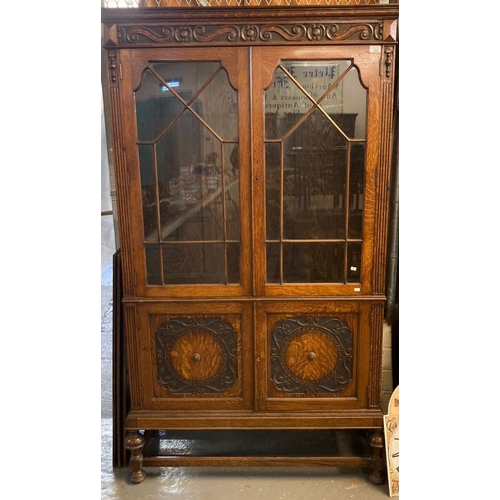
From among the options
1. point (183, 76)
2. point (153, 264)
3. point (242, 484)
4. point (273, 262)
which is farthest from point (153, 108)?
point (242, 484)

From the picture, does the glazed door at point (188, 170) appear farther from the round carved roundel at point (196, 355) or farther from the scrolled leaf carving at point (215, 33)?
the round carved roundel at point (196, 355)

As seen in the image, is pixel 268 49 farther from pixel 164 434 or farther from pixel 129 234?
pixel 164 434

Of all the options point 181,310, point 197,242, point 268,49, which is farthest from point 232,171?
point 181,310

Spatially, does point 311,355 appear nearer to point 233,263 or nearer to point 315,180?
point 233,263

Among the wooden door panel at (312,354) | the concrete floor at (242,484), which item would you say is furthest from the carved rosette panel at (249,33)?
the concrete floor at (242,484)

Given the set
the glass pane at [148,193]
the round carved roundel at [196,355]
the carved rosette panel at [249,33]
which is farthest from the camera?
the round carved roundel at [196,355]

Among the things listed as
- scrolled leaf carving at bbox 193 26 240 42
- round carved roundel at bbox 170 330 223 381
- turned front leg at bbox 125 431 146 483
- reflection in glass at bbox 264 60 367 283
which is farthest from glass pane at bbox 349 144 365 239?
turned front leg at bbox 125 431 146 483

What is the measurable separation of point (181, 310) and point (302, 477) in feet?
2.56

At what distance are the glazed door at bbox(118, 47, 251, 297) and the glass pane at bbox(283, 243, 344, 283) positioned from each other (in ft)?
0.48

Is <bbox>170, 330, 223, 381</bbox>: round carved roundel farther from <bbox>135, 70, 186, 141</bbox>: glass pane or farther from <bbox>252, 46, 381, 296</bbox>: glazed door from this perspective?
<bbox>135, 70, 186, 141</bbox>: glass pane

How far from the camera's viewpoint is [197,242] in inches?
63.3

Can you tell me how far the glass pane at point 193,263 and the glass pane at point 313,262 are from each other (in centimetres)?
24

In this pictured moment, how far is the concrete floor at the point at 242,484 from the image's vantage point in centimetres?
164

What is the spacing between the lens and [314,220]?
160cm
